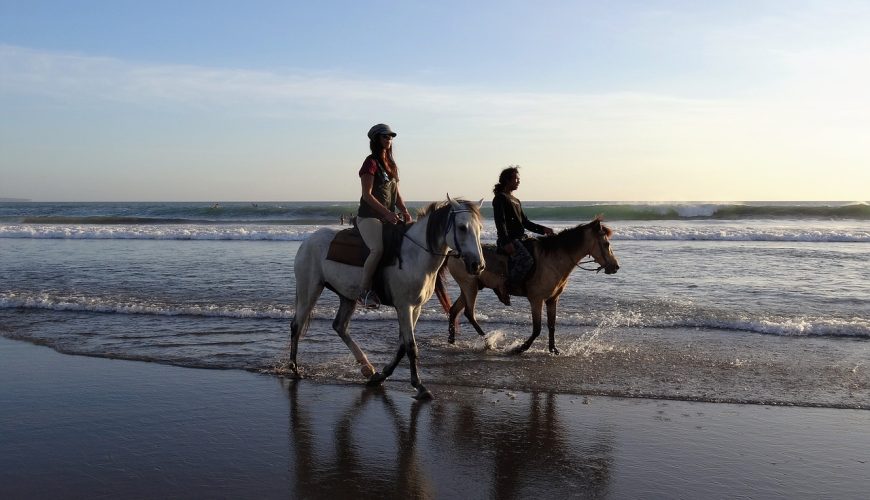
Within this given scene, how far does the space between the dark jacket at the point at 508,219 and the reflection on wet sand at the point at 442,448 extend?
267 centimetres

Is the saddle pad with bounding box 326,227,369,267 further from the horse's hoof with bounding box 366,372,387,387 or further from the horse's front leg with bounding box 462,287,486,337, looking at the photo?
the horse's front leg with bounding box 462,287,486,337

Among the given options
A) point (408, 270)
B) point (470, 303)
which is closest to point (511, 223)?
point (470, 303)

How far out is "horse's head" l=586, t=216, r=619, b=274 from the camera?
324 inches

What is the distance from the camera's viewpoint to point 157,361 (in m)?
7.48

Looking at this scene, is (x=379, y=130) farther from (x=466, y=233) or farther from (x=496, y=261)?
(x=496, y=261)

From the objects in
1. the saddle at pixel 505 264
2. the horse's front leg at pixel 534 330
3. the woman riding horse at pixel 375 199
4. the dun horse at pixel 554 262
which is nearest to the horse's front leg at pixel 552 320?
the dun horse at pixel 554 262

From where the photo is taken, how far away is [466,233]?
5641mm

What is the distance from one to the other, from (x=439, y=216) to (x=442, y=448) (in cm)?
206

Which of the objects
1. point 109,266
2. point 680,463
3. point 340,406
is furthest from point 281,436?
point 109,266

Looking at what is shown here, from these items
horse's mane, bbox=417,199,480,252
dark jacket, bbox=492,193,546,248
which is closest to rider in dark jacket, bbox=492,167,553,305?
dark jacket, bbox=492,193,546,248

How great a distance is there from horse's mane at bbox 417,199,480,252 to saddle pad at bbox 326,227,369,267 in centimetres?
84

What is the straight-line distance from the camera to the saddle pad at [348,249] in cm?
663

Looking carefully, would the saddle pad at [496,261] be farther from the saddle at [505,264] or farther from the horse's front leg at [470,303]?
the horse's front leg at [470,303]

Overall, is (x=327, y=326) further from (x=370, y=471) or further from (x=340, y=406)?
(x=370, y=471)
